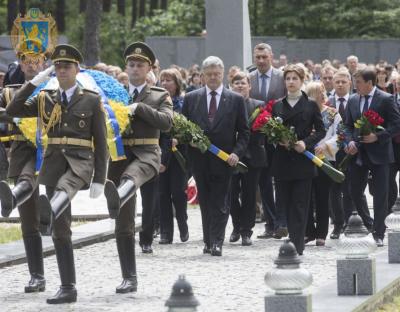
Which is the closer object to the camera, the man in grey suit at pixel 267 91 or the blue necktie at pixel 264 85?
the man in grey suit at pixel 267 91

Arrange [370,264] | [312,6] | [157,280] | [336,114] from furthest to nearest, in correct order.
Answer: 1. [312,6]
2. [336,114]
3. [157,280]
4. [370,264]

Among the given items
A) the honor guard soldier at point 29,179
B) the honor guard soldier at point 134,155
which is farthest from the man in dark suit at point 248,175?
the honor guard soldier at point 29,179

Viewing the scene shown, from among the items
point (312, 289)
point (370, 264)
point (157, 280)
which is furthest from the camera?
point (157, 280)

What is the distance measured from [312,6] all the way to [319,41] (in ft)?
26.1

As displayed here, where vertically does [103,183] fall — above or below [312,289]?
above

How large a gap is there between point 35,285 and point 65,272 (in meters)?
0.84

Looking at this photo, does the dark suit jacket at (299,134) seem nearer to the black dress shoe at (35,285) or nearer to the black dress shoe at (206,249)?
the black dress shoe at (206,249)

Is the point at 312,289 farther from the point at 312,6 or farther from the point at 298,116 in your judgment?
the point at 312,6

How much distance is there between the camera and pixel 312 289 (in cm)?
1259

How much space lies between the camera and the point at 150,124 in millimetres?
13234

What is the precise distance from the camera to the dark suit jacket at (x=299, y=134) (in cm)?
1551

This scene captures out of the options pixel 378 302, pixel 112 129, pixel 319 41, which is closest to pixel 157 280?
pixel 112 129

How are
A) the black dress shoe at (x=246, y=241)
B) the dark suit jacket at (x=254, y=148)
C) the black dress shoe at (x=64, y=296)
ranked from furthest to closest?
the dark suit jacket at (x=254, y=148) < the black dress shoe at (x=246, y=241) < the black dress shoe at (x=64, y=296)

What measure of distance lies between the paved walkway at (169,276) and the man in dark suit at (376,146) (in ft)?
2.40
